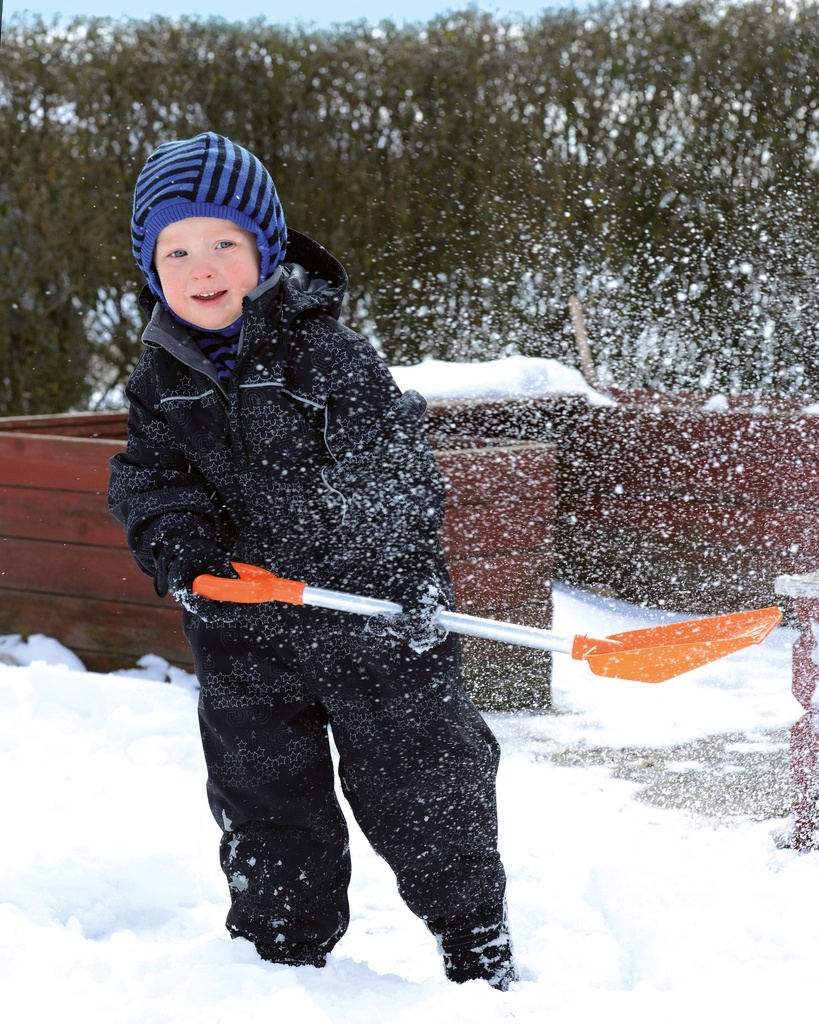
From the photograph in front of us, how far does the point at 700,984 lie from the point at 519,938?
0.38 meters

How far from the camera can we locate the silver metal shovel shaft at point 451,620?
1.60 m

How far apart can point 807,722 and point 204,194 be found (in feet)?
5.13

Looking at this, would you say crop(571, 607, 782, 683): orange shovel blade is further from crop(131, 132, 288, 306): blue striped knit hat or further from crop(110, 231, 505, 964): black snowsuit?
crop(131, 132, 288, 306): blue striped knit hat

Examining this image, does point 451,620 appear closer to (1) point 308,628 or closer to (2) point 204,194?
(1) point 308,628

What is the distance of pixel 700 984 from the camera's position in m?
1.70

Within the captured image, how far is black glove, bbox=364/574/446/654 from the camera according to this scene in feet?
5.38

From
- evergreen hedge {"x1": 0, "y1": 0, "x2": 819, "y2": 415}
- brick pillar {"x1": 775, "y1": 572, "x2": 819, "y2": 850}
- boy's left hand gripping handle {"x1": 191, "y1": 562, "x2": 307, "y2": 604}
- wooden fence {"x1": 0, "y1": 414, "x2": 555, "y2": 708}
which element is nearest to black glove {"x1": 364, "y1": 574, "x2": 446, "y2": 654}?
boy's left hand gripping handle {"x1": 191, "y1": 562, "x2": 307, "y2": 604}

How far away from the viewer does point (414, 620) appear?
1640 millimetres

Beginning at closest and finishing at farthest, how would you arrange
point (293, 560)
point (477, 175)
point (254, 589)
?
point (254, 589) → point (293, 560) → point (477, 175)

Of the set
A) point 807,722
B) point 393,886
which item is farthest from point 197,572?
point 807,722

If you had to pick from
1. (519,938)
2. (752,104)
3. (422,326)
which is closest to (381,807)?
(519,938)

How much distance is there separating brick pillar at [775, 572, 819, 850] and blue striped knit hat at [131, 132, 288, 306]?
1242mm

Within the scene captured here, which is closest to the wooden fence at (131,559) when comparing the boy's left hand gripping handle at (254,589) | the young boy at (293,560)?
the young boy at (293,560)

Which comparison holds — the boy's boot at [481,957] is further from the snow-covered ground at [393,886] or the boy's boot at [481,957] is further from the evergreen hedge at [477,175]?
the evergreen hedge at [477,175]
